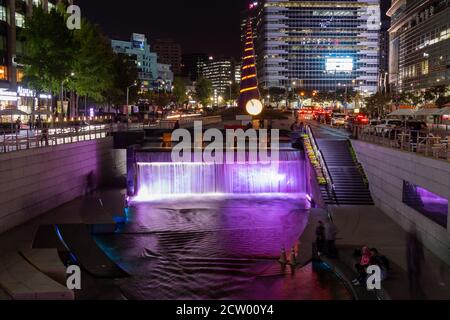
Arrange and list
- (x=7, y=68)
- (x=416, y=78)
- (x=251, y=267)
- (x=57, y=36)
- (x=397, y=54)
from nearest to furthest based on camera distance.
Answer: (x=251, y=267), (x=57, y=36), (x=7, y=68), (x=416, y=78), (x=397, y=54)

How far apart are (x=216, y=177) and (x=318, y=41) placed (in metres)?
160

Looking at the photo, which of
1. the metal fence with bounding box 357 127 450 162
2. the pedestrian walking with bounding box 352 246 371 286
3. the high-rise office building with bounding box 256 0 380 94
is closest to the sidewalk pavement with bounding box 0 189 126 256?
the pedestrian walking with bounding box 352 246 371 286

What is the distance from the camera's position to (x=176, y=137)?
4384cm

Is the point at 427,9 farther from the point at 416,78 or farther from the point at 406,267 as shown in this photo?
the point at 406,267

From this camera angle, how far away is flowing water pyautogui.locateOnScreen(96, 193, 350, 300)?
56.3ft

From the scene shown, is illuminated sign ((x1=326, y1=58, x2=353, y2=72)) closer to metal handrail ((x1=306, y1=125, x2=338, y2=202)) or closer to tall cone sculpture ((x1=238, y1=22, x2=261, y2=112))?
tall cone sculpture ((x1=238, y1=22, x2=261, y2=112))

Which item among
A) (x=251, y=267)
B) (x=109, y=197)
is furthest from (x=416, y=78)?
(x=251, y=267)

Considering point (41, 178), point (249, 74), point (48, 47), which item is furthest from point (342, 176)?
point (48, 47)

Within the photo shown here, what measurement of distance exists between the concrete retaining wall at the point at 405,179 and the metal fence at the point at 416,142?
514 millimetres

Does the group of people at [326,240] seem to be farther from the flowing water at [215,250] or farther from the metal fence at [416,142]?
the metal fence at [416,142]

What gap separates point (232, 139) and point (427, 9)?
90294mm

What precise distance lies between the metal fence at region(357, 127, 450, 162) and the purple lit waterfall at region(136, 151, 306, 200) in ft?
16.4

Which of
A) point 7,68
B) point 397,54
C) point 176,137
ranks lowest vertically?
point 176,137

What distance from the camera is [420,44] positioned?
390 ft
